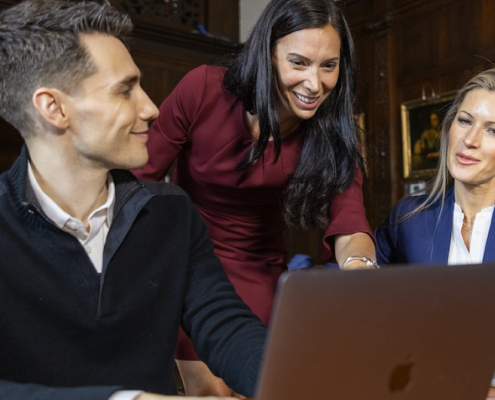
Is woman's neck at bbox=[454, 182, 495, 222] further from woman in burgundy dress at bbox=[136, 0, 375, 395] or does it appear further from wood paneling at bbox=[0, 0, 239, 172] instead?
wood paneling at bbox=[0, 0, 239, 172]

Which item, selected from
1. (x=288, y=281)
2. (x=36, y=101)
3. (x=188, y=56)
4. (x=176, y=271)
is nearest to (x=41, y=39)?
(x=36, y=101)

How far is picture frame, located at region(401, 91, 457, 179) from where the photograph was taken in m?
5.64

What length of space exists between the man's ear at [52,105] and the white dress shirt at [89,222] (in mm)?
105

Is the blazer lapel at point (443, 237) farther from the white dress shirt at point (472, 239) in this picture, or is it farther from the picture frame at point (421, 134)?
the picture frame at point (421, 134)

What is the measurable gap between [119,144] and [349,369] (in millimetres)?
755

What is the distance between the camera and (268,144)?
208 cm

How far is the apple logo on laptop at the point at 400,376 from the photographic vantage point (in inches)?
34.2

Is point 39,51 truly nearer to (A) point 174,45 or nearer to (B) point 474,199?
(B) point 474,199

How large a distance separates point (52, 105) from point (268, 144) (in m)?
0.86

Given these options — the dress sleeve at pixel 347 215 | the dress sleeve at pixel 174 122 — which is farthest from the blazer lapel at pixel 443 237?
the dress sleeve at pixel 174 122

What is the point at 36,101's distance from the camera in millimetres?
1349

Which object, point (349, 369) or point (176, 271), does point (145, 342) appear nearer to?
point (176, 271)

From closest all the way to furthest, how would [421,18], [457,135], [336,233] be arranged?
[336,233]
[457,135]
[421,18]

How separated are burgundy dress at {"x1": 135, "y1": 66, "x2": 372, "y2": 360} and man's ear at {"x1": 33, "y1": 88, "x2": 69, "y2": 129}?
2.33 ft
